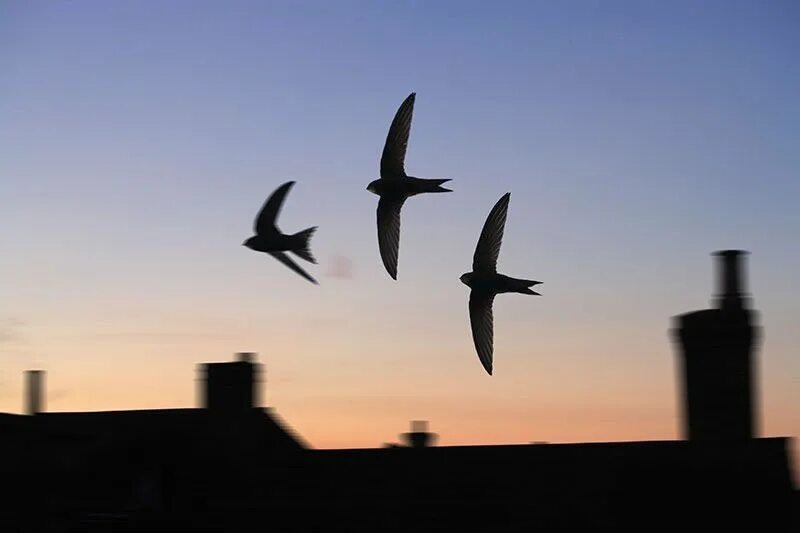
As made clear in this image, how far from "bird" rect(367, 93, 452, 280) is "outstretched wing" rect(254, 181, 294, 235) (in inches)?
57.8

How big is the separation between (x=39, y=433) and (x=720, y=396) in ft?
42.2

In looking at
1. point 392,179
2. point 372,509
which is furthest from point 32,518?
point 392,179

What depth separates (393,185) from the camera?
14.1 meters

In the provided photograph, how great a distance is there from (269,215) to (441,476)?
46.4 feet

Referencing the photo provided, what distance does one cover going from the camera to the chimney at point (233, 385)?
29.8 m

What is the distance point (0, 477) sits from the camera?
31.5 metres

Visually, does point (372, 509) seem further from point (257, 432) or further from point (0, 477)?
point (0, 477)

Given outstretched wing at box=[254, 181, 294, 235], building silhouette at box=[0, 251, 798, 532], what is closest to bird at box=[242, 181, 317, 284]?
outstretched wing at box=[254, 181, 294, 235]

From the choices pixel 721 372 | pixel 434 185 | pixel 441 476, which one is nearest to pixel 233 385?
pixel 441 476

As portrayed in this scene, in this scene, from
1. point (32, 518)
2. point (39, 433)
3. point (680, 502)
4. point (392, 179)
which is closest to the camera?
point (392, 179)

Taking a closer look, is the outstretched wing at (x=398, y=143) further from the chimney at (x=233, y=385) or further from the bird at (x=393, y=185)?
the chimney at (x=233, y=385)

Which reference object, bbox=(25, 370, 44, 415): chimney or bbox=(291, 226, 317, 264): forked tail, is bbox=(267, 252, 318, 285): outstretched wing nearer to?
bbox=(291, 226, 317, 264): forked tail

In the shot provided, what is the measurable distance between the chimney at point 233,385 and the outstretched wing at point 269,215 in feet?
44.2

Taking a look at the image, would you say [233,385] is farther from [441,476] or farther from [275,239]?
[275,239]
